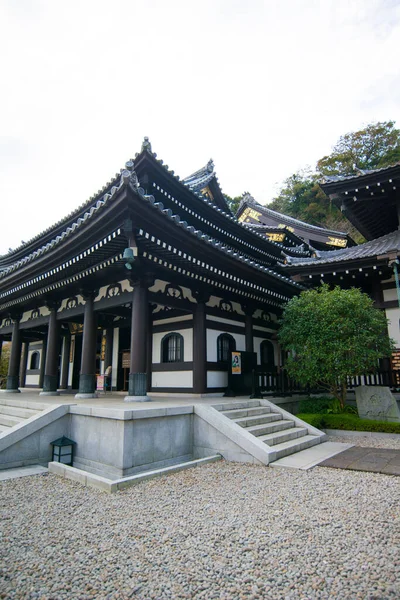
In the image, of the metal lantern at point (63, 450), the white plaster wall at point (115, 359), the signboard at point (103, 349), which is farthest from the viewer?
the signboard at point (103, 349)

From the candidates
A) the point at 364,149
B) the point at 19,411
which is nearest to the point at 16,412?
the point at 19,411

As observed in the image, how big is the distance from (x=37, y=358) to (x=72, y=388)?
376 centimetres

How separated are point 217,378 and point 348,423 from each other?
3899mm

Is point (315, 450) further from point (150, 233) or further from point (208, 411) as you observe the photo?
point (150, 233)

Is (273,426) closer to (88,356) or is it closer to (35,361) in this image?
(88,356)

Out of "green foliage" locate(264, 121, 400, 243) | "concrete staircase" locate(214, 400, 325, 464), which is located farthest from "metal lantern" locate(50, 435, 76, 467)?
"green foliage" locate(264, 121, 400, 243)

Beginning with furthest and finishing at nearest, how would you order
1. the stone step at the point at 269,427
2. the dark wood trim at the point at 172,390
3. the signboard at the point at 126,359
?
the signboard at the point at 126,359 → the dark wood trim at the point at 172,390 → the stone step at the point at 269,427

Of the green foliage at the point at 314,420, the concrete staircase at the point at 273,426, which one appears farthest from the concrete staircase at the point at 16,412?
the green foliage at the point at 314,420

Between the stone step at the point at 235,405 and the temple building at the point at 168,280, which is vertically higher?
the temple building at the point at 168,280

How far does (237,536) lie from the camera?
3.61m

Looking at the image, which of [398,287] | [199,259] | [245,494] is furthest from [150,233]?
[398,287]

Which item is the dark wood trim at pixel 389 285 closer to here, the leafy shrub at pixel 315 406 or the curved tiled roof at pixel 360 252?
the curved tiled roof at pixel 360 252

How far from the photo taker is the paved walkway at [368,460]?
19.4 ft

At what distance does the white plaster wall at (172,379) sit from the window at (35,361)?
31.7 ft
